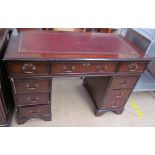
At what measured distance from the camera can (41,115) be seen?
4.75 feet

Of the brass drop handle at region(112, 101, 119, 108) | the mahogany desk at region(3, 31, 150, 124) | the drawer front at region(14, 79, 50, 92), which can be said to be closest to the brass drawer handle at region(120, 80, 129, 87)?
the mahogany desk at region(3, 31, 150, 124)

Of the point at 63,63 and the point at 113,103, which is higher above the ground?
the point at 63,63

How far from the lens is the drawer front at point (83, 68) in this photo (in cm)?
113

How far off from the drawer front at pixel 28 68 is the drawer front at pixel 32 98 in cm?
23

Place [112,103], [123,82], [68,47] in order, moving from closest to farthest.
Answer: [68,47], [123,82], [112,103]

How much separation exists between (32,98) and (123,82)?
2.59 ft

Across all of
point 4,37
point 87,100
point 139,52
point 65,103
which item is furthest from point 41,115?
point 139,52

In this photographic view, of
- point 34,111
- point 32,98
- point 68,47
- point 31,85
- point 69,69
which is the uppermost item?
point 68,47

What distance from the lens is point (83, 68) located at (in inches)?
46.3

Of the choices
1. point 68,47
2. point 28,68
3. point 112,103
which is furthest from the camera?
point 112,103

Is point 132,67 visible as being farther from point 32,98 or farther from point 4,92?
point 4,92

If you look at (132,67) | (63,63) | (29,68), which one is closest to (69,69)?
(63,63)

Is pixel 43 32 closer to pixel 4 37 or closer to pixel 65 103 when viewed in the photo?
pixel 4 37
